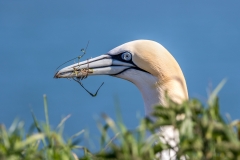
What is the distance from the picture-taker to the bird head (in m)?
7.68

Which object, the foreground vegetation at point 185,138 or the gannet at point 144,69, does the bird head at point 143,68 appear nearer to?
the gannet at point 144,69

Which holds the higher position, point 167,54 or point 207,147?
point 167,54

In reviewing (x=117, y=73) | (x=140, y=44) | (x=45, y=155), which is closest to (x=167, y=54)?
(x=140, y=44)

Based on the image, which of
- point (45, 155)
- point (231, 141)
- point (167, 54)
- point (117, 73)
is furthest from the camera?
point (117, 73)

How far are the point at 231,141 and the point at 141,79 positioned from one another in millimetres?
4714

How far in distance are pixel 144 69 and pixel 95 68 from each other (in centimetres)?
63

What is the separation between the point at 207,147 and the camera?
3611mm

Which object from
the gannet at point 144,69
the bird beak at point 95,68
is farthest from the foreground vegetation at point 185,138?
the bird beak at point 95,68

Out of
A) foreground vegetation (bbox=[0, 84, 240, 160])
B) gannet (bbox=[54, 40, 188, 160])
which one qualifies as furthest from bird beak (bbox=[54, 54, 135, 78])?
foreground vegetation (bbox=[0, 84, 240, 160])

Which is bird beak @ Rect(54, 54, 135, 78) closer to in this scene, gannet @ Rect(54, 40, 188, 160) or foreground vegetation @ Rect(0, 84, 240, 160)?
gannet @ Rect(54, 40, 188, 160)

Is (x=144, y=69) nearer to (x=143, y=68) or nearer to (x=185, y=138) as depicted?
(x=143, y=68)

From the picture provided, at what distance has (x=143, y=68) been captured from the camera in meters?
8.18

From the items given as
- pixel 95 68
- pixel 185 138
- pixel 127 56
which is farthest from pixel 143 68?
pixel 185 138

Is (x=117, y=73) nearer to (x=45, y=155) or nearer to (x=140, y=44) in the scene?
(x=140, y=44)
